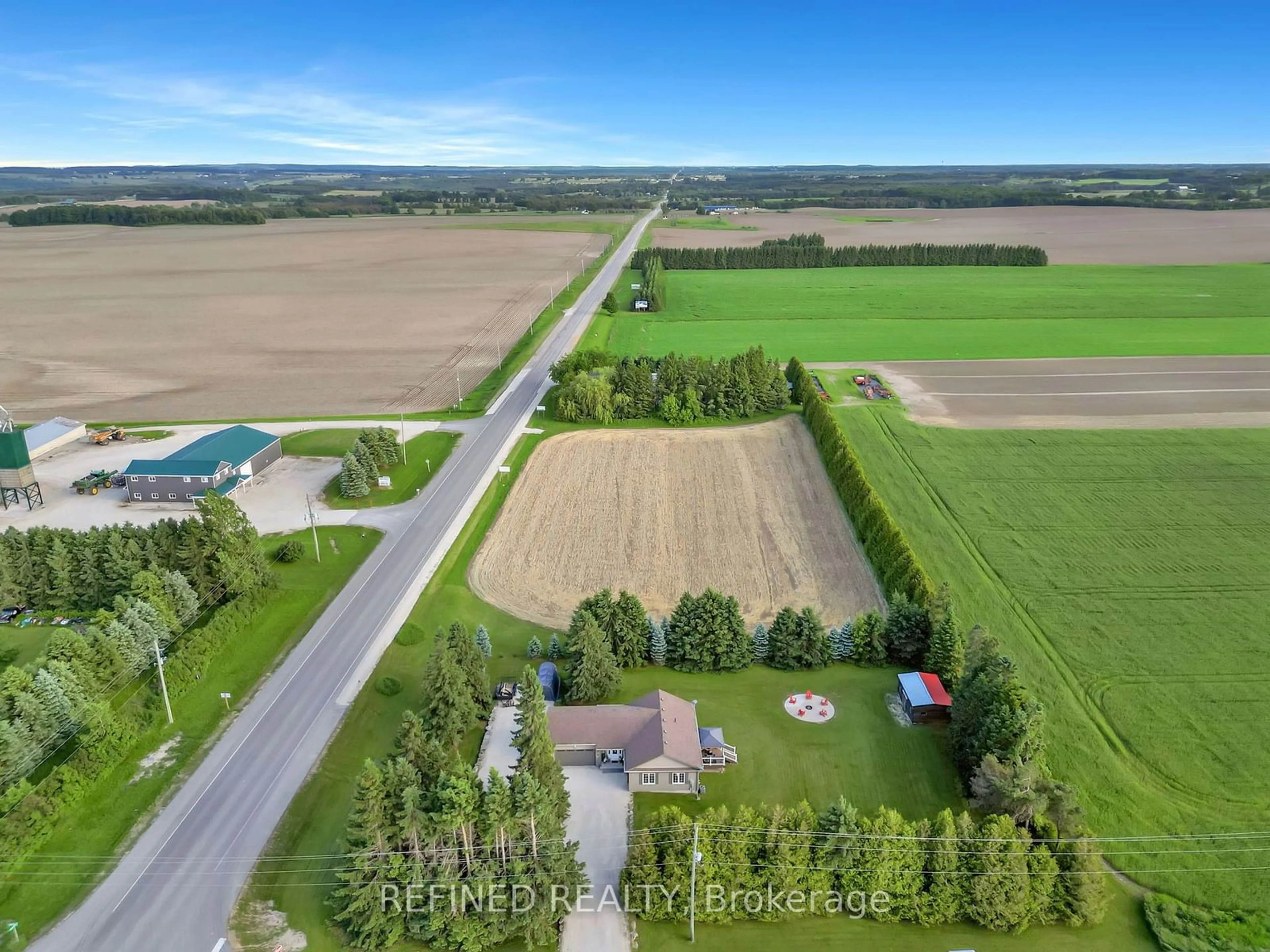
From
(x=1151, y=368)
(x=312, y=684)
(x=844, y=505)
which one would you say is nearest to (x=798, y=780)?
(x=312, y=684)

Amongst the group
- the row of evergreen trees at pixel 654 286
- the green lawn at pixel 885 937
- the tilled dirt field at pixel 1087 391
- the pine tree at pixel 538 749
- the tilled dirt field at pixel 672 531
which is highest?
the row of evergreen trees at pixel 654 286

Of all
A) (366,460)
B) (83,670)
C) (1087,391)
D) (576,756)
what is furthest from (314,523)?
(1087,391)

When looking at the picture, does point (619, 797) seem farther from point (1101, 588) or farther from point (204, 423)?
point (204, 423)

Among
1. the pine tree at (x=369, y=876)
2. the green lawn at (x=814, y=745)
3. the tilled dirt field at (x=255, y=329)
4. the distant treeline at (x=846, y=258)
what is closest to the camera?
the pine tree at (x=369, y=876)

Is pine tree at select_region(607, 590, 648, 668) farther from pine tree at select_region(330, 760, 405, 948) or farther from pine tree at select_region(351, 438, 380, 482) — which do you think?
pine tree at select_region(351, 438, 380, 482)

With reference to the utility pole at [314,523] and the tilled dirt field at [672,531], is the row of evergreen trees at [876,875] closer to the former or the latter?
the tilled dirt field at [672,531]

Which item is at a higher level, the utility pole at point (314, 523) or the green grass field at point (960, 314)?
the green grass field at point (960, 314)

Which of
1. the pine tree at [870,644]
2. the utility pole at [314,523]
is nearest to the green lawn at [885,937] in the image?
the pine tree at [870,644]

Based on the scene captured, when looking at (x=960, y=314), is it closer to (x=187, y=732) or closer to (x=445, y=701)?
(x=445, y=701)
